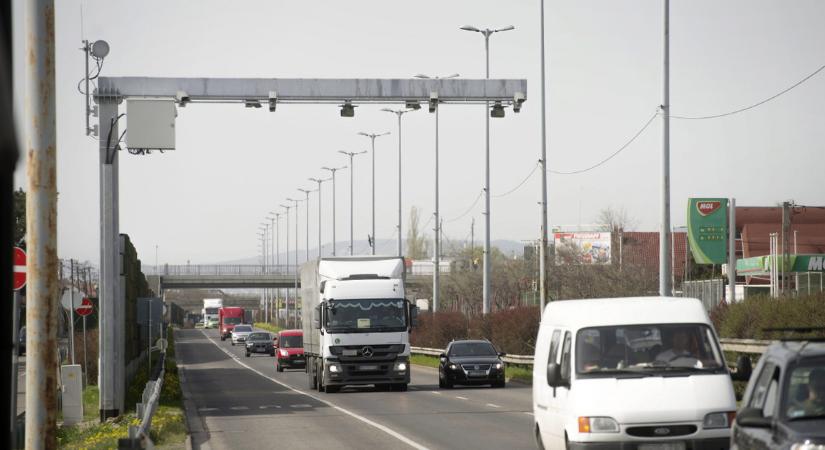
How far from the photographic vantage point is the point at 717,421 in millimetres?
13219

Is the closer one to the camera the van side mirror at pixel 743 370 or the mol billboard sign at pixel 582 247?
the van side mirror at pixel 743 370

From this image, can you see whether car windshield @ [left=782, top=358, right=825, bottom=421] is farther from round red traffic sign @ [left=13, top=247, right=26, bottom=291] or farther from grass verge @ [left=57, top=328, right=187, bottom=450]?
grass verge @ [left=57, top=328, right=187, bottom=450]

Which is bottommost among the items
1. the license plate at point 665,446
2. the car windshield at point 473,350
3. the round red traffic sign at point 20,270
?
the car windshield at point 473,350

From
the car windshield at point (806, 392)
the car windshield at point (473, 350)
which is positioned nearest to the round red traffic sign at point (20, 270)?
the car windshield at point (806, 392)

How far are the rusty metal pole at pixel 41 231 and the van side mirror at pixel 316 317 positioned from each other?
23.1 metres

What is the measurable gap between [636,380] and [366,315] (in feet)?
74.2

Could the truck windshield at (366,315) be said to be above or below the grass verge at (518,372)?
above

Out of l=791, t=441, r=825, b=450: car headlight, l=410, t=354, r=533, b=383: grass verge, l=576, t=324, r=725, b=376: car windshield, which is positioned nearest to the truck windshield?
l=410, t=354, r=533, b=383: grass verge

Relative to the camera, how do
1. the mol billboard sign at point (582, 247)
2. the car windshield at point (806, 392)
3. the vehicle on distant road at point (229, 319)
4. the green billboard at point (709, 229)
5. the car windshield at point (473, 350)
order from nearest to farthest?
the car windshield at point (806, 392)
the car windshield at point (473, 350)
the green billboard at point (709, 229)
the mol billboard sign at point (582, 247)
the vehicle on distant road at point (229, 319)

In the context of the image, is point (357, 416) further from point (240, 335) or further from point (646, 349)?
point (240, 335)

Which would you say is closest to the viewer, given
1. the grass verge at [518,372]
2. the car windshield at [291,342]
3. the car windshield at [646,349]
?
the car windshield at [646,349]

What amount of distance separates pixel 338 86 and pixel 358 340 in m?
8.46

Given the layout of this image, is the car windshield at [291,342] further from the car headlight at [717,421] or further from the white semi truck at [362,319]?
the car headlight at [717,421]

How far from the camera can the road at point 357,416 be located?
67.2 ft
